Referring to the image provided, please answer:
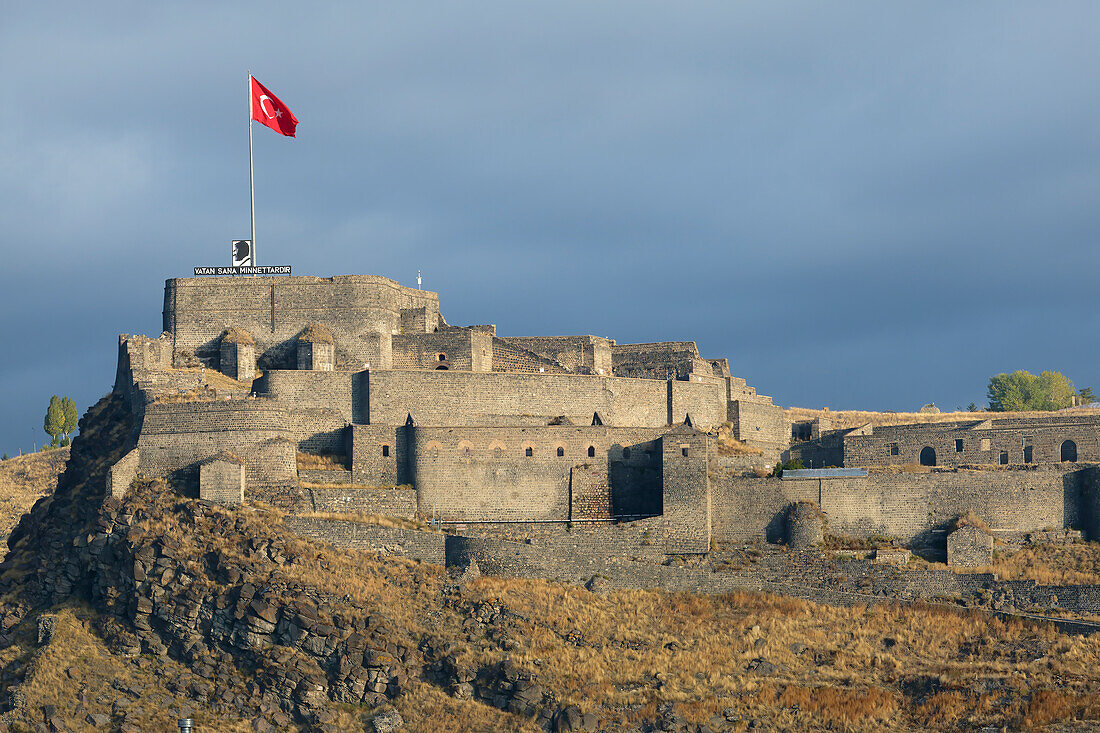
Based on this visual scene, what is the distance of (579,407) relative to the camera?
8469 cm

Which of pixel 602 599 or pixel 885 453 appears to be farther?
pixel 885 453

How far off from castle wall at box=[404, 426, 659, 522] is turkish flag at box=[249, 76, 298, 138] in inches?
850

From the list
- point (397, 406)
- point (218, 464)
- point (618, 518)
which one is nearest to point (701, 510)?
point (618, 518)

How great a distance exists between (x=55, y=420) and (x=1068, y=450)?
80443mm

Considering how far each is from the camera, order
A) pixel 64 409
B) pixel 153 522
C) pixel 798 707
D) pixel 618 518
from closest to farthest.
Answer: pixel 798 707
pixel 153 522
pixel 618 518
pixel 64 409

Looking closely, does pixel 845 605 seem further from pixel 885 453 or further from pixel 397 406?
pixel 397 406

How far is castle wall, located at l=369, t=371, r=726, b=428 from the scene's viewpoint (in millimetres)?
81688

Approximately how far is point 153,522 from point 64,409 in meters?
66.1

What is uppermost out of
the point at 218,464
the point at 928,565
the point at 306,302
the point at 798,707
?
the point at 306,302

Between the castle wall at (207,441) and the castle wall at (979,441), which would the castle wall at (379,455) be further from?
the castle wall at (979,441)

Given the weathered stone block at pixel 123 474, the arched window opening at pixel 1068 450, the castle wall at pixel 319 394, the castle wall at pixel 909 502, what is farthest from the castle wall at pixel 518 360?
the arched window opening at pixel 1068 450

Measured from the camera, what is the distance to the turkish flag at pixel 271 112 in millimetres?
90375

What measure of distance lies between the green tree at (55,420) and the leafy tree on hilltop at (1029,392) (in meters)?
69.4

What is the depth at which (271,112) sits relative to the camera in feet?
298
